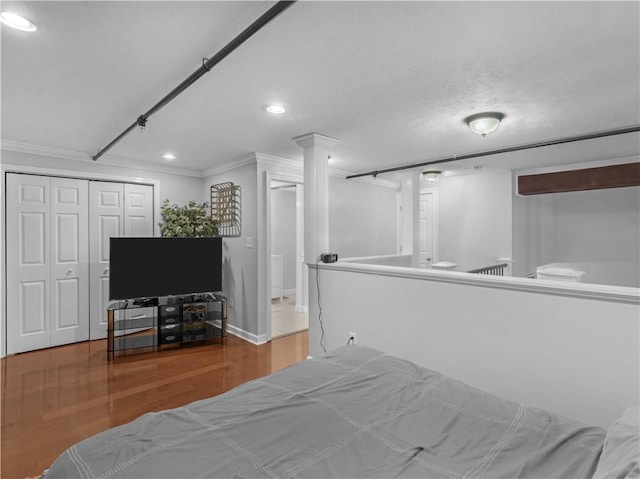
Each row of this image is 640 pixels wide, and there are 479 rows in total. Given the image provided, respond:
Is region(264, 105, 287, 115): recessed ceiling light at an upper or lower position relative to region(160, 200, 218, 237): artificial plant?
upper

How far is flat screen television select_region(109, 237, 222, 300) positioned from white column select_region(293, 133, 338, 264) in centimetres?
157

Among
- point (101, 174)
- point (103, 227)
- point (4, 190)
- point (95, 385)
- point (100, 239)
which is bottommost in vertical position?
point (95, 385)

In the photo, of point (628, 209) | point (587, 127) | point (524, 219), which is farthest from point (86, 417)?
point (628, 209)

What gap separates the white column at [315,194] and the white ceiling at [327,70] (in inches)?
7.6

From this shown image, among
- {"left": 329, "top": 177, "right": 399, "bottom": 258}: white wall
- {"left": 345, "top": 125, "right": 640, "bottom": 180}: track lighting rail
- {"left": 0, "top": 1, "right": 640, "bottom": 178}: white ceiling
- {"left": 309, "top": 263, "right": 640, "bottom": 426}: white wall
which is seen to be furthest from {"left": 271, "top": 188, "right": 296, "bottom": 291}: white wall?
{"left": 309, "top": 263, "right": 640, "bottom": 426}: white wall

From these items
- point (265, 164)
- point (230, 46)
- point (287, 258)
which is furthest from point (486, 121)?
point (287, 258)

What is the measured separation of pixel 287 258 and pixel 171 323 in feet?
11.8

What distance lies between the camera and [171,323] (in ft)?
14.0

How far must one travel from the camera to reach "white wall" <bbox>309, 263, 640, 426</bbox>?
1.90 m

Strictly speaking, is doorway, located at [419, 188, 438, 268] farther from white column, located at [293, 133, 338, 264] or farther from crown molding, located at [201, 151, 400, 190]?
white column, located at [293, 133, 338, 264]

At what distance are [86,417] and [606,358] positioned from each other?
3.53 m

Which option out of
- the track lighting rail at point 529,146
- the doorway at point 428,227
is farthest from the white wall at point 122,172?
the doorway at point 428,227

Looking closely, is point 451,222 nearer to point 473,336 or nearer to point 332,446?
point 473,336

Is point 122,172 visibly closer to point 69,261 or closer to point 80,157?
point 80,157
